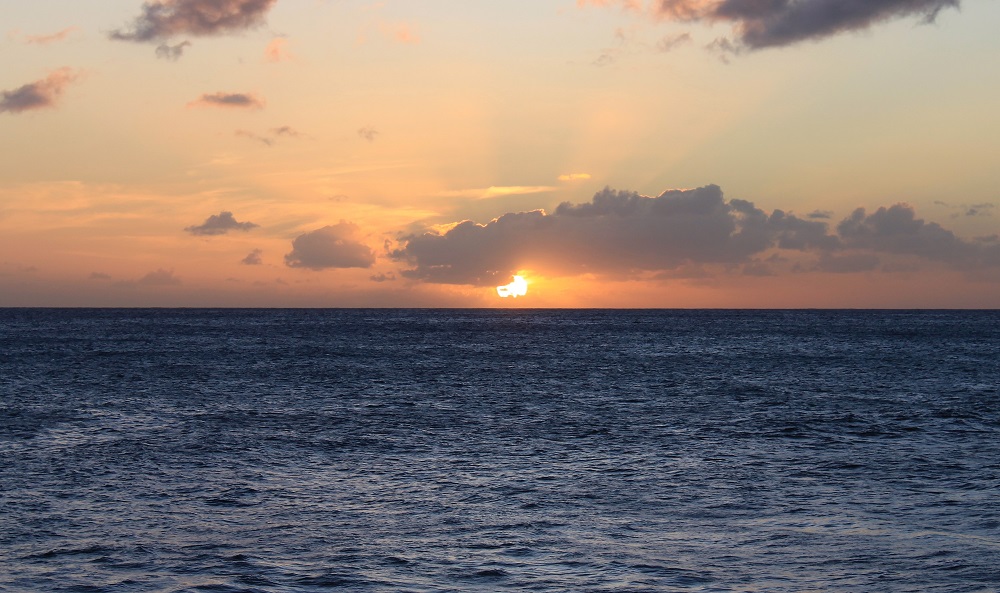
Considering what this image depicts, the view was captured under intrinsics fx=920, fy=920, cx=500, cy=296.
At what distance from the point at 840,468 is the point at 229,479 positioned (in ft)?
70.4

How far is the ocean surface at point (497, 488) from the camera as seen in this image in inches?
814

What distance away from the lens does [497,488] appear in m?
29.6

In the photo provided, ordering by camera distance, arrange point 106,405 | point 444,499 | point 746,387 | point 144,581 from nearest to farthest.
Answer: point 144,581
point 444,499
point 106,405
point 746,387

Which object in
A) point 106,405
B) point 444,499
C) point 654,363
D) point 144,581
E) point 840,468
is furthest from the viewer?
point 654,363

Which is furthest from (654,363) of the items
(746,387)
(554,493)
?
(554,493)

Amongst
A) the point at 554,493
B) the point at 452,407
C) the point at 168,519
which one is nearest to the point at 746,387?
the point at 452,407

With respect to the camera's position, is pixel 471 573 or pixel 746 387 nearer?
pixel 471 573

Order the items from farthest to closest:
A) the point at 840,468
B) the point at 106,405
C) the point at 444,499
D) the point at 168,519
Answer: the point at 106,405, the point at 840,468, the point at 444,499, the point at 168,519

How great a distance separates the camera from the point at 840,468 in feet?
108

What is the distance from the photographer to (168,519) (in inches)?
997

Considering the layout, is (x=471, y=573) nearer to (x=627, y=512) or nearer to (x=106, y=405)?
(x=627, y=512)

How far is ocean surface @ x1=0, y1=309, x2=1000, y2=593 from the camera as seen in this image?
2069 centimetres

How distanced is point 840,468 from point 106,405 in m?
40.2

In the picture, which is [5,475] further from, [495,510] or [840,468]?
[840,468]
